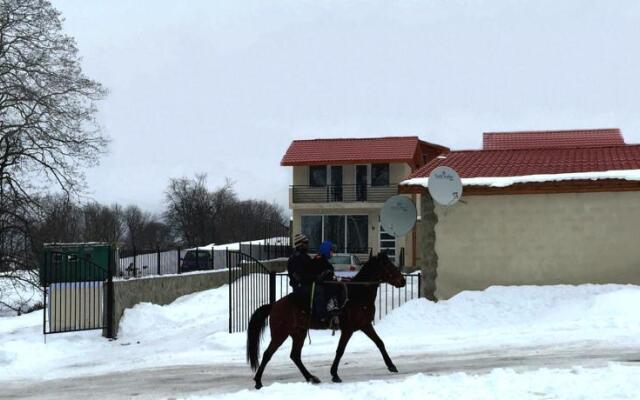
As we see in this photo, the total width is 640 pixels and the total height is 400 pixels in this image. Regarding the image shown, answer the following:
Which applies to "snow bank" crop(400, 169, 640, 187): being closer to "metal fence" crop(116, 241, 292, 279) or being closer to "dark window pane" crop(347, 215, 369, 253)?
"metal fence" crop(116, 241, 292, 279)

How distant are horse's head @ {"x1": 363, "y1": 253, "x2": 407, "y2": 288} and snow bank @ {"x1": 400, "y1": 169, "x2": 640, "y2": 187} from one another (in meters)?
7.16

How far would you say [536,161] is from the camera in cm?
1905

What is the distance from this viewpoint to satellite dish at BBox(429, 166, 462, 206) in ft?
53.6

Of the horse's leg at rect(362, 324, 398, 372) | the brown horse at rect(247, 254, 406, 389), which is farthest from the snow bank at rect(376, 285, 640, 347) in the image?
the brown horse at rect(247, 254, 406, 389)

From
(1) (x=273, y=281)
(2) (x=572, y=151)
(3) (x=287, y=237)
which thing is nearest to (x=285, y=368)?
(1) (x=273, y=281)

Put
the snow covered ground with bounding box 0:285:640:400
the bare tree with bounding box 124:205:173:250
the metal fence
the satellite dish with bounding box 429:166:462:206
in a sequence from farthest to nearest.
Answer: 1. the bare tree with bounding box 124:205:173:250
2. the metal fence
3. the satellite dish with bounding box 429:166:462:206
4. the snow covered ground with bounding box 0:285:640:400

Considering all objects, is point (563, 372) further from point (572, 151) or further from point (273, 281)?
point (572, 151)

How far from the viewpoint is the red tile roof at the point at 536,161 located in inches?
680

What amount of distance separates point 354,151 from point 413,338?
25794mm

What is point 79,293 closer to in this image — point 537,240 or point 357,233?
point 537,240

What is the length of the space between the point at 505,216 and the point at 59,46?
1580 centimetres

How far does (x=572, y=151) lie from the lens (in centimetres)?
2075

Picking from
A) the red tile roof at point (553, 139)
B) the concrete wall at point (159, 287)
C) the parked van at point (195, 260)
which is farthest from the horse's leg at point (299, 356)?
the red tile roof at point (553, 139)

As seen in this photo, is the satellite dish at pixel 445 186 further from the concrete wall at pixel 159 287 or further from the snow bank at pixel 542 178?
the concrete wall at pixel 159 287
